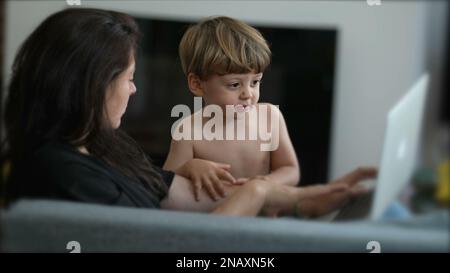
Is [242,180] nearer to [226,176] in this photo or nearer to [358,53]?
[226,176]

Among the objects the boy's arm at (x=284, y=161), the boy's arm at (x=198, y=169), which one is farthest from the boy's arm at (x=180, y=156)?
the boy's arm at (x=284, y=161)

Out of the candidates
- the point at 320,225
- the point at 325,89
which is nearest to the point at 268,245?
the point at 320,225

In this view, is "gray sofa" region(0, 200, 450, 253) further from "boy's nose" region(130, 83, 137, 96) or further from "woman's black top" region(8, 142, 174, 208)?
"boy's nose" region(130, 83, 137, 96)

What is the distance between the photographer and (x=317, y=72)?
823 mm

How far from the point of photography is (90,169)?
0.75 m

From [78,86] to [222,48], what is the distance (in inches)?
7.2

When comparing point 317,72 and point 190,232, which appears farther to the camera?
point 317,72

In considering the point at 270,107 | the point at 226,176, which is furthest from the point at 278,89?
the point at 226,176

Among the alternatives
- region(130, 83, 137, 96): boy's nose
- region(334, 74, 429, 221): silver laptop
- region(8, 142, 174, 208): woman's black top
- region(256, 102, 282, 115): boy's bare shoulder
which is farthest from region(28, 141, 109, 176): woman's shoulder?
region(334, 74, 429, 221): silver laptop

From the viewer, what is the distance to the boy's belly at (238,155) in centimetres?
78

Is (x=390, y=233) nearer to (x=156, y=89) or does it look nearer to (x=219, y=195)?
(x=219, y=195)

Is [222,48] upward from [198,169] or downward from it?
upward

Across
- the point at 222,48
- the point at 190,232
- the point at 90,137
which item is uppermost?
the point at 222,48

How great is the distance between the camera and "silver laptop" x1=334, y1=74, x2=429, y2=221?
0.78 meters
